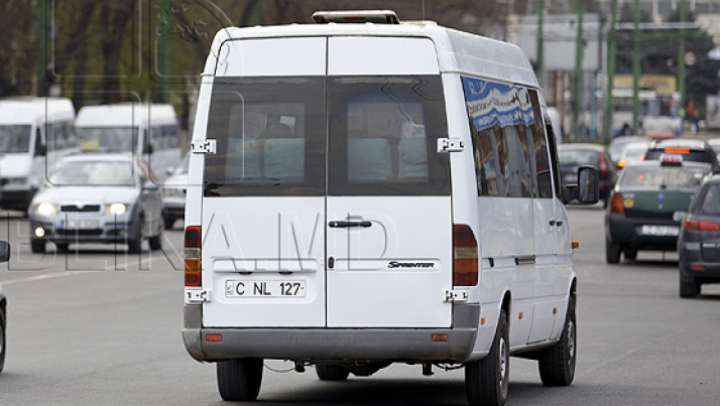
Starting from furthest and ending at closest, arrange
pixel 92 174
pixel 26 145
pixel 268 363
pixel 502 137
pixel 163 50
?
1. pixel 163 50
2. pixel 26 145
3. pixel 92 174
4. pixel 268 363
5. pixel 502 137

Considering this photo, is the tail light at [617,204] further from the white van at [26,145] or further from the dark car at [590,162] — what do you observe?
the dark car at [590,162]

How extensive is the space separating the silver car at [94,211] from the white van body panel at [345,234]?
59.6 feet

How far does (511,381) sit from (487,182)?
2.91 metres

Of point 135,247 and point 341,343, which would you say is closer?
point 341,343

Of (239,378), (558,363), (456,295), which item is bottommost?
(558,363)

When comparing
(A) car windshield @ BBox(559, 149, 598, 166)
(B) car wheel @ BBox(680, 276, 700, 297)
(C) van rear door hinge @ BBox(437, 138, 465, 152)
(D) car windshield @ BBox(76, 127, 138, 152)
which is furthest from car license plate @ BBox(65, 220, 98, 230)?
(A) car windshield @ BBox(559, 149, 598, 166)

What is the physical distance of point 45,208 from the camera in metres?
28.7

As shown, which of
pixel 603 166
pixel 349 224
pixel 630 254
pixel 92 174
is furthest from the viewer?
pixel 603 166

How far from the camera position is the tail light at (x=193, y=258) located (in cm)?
1044

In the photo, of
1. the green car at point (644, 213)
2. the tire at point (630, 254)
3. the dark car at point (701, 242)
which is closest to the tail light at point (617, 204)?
the green car at point (644, 213)

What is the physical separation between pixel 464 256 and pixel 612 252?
18.3m

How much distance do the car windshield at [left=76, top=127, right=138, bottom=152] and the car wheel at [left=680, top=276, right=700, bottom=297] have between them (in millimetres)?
23702

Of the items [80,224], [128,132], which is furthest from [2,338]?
[128,132]

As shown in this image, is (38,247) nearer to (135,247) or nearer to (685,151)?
(135,247)
